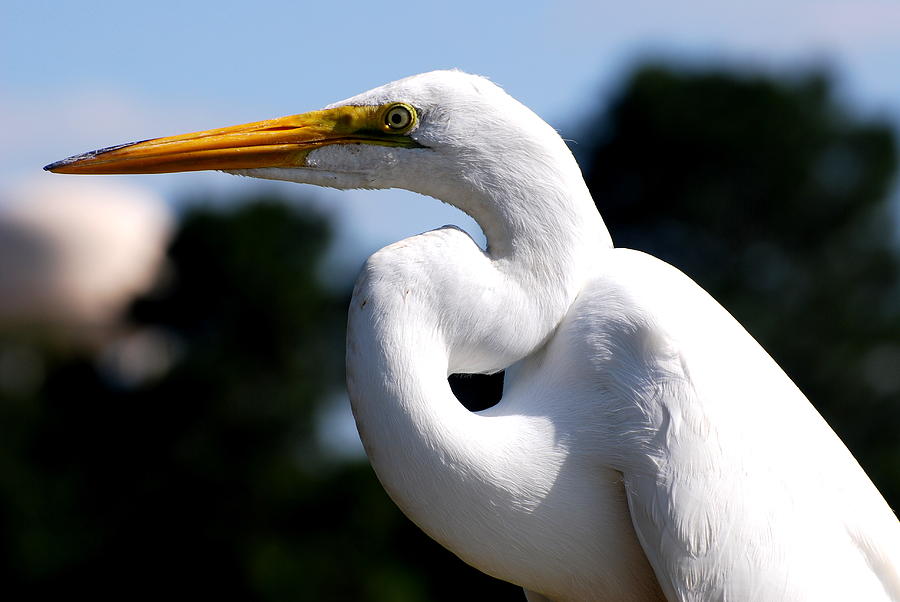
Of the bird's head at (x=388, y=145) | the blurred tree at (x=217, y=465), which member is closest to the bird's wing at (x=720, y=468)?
the bird's head at (x=388, y=145)

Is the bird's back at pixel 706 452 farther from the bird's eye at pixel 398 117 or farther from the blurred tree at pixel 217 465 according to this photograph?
the blurred tree at pixel 217 465

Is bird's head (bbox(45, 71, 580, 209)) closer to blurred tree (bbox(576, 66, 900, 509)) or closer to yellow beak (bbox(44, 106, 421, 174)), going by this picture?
yellow beak (bbox(44, 106, 421, 174))

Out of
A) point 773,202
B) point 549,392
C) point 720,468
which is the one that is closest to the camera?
point 720,468

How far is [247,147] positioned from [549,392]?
0.96 m

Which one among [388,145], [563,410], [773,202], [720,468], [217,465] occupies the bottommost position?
[217,465]

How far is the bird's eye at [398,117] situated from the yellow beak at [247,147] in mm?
24

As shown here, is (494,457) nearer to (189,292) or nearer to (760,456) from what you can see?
(760,456)

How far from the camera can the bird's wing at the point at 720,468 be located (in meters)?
2.79

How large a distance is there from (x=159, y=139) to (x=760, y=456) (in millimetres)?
1655

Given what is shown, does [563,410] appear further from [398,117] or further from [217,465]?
[217,465]

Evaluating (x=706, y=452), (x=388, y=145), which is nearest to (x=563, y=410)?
(x=706, y=452)

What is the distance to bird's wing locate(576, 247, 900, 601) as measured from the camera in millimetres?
2785

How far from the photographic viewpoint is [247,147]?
3.02m

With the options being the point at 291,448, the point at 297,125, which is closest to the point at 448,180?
the point at 297,125
